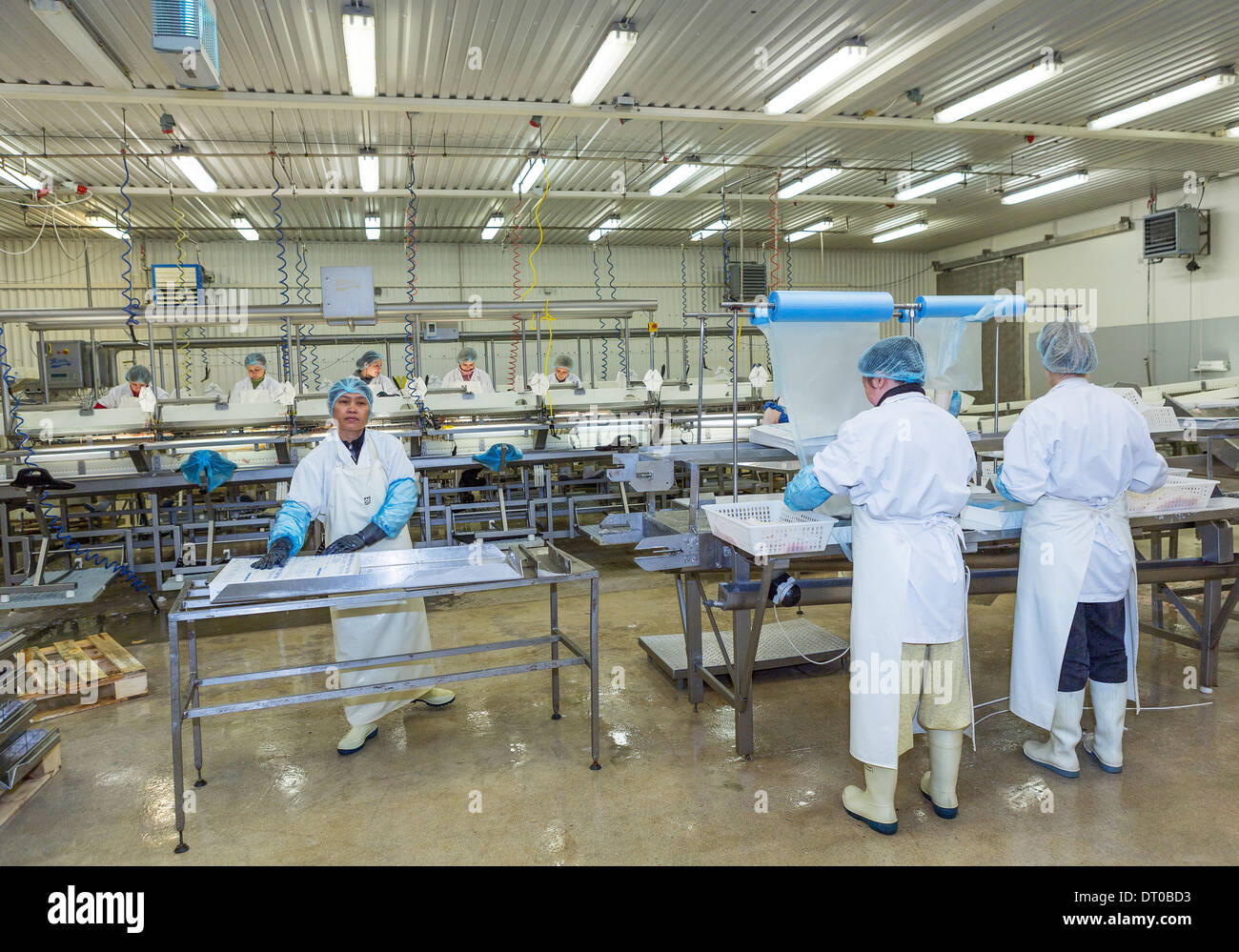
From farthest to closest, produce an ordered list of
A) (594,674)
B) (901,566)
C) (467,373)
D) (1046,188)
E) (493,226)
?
(493,226) → (1046,188) → (467,373) → (594,674) → (901,566)

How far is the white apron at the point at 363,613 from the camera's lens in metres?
2.79

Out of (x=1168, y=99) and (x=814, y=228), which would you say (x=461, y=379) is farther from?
(x=1168, y=99)

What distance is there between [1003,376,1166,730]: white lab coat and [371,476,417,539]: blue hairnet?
1.95m

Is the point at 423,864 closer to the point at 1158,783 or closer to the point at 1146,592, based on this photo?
the point at 1158,783

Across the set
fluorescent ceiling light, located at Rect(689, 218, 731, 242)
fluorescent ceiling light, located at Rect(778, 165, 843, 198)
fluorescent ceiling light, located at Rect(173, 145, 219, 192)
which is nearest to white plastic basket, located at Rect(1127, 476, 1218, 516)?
fluorescent ceiling light, located at Rect(778, 165, 843, 198)

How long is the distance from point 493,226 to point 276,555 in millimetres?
7393

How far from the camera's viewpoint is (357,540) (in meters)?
2.63

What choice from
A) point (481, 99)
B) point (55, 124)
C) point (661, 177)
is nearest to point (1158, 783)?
point (481, 99)

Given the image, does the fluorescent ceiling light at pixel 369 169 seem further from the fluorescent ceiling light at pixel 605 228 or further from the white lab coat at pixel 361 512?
the white lab coat at pixel 361 512

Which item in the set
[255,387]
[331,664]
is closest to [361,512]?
[331,664]

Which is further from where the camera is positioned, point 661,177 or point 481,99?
point 661,177

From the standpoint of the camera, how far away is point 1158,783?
7.90ft

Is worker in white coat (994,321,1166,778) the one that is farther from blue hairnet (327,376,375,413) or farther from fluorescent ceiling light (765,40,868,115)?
fluorescent ceiling light (765,40,868,115)

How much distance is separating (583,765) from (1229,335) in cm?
874
